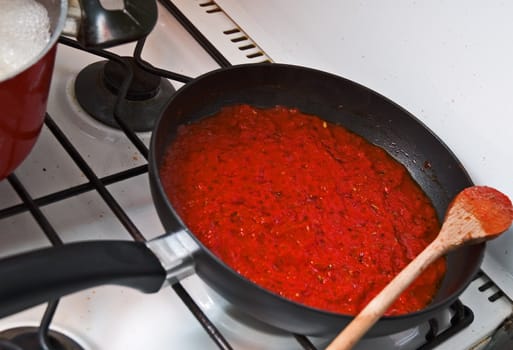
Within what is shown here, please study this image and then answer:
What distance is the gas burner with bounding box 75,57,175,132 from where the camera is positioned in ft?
2.29

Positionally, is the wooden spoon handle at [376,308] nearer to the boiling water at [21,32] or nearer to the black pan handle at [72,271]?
the black pan handle at [72,271]

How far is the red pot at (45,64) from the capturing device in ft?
1.53

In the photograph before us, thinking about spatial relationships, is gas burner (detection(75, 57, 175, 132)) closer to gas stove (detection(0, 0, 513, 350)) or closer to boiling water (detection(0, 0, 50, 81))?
gas stove (detection(0, 0, 513, 350))

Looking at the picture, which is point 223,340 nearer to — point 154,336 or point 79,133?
point 154,336

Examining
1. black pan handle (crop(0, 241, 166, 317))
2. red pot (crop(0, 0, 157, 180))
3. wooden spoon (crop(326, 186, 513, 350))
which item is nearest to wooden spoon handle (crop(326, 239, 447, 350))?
wooden spoon (crop(326, 186, 513, 350))

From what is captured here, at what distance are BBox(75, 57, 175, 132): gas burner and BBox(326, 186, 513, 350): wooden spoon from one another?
12.5 inches

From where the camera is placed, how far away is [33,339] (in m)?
0.50

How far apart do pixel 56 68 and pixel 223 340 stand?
39 cm

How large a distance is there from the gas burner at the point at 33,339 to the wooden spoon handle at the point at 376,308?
0.66ft

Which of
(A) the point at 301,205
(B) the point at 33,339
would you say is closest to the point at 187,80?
(A) the point at 301,205

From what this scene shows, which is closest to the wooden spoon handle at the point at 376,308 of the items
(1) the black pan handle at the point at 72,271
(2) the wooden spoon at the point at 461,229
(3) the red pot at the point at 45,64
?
(2) the wooden spoon at the point at 461,229

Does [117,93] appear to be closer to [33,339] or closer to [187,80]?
[187,80]

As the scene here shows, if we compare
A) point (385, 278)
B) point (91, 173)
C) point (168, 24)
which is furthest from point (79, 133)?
point (385, 278)

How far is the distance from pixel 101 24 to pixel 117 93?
0.16 m
